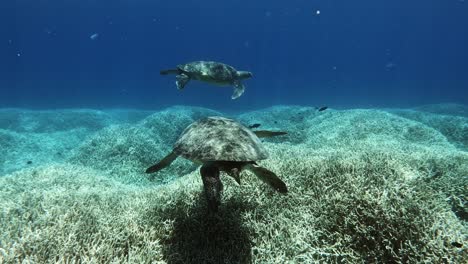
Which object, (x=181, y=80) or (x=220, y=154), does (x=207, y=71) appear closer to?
(x=181, y=80)

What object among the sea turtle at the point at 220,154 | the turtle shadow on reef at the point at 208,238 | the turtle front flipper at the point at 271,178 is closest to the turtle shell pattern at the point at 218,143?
the sea turtle at the point at 220,154

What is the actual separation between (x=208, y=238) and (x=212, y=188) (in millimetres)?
1121

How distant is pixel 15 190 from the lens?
5.61m

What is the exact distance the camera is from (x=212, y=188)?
3092 mm

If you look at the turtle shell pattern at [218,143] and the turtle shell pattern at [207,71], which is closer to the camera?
the turtle shell pattern at [218,143]

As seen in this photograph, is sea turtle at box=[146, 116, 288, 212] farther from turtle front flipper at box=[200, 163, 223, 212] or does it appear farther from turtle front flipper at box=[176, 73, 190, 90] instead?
turtle front flipper at box=[176, 73, 190, 90]

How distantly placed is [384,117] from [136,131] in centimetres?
1271

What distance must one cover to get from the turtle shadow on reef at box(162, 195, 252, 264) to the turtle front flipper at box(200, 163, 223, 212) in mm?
854

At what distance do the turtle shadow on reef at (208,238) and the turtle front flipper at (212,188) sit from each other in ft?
2.80

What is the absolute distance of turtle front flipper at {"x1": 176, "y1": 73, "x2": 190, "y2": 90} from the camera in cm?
927

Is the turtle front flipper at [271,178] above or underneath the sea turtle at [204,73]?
underneath

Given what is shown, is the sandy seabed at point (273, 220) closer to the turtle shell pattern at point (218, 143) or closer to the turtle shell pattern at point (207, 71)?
the turtle shell pattern at point (218, 143)

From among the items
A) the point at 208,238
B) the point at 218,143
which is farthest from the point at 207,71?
the point at 208,238

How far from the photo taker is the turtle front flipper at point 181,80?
927cm
